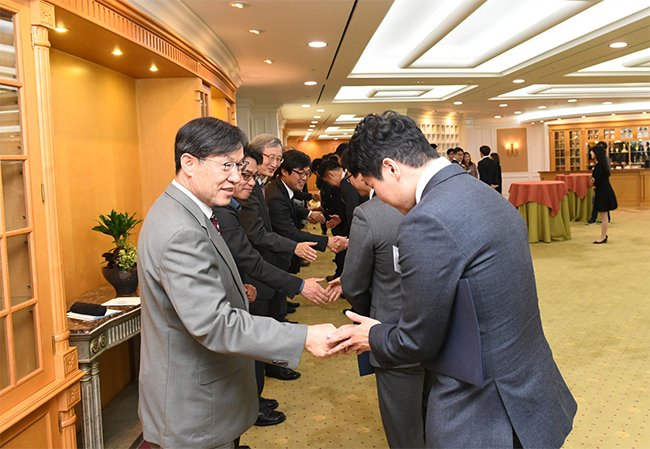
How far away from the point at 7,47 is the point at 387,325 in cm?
193

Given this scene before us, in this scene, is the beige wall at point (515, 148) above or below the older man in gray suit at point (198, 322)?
above

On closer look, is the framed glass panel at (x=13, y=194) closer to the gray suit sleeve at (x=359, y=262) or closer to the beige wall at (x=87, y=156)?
the beige wall at (x=87, y=156)

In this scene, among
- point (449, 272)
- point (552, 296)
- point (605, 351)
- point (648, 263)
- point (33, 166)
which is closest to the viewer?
point (449, 272)

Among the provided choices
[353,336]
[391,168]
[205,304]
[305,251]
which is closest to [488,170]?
[305,251]

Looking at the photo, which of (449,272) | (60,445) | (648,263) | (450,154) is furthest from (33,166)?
(450,154)

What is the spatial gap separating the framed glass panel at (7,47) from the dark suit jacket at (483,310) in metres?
1.82

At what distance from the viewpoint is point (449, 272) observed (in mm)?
1252

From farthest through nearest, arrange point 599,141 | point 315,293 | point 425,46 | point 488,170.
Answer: point 599,141 < point 488,170 < point 425,46 < point 315,293

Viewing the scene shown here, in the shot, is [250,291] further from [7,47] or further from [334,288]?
[7,47]

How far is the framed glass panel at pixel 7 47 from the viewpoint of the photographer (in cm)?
203

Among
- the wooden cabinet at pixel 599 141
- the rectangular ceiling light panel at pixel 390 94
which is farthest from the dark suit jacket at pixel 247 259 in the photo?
the wooden cabinet at pixel 599 141

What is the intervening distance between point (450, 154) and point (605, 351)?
794cm

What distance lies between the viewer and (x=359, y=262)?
2.25 meters

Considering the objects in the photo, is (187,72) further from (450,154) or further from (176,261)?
(450,154)
